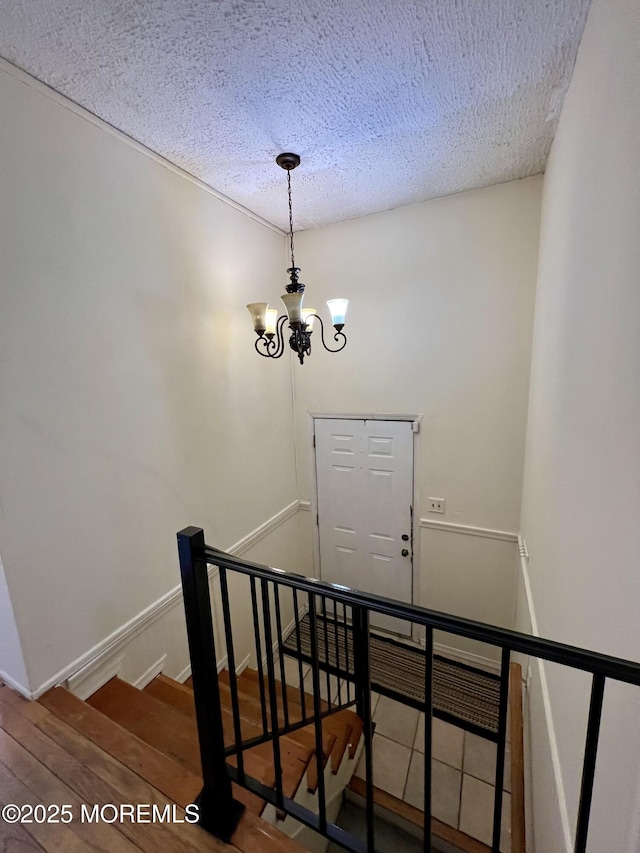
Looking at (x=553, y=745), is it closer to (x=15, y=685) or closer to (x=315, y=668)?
(x=315, y=668)

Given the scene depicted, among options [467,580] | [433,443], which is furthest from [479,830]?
[433,443]

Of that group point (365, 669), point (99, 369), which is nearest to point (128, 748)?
point (365, 669)

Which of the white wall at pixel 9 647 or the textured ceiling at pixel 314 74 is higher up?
the textured ceiling at pixel 314 74

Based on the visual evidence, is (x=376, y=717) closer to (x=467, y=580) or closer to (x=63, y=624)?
(x=467, y=580)

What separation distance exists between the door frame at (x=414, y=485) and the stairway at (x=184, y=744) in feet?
3.86

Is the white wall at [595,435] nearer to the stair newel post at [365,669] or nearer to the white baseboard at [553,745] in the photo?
the white baseboard at [553,745]

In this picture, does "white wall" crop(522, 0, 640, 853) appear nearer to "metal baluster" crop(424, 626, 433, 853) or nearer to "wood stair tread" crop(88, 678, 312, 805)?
"metal baluster" crop(424, 626, 433, 853)

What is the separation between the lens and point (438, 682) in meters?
2.93

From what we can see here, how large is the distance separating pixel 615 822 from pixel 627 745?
0.66 feet

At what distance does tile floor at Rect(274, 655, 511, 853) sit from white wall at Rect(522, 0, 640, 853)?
80 centimetres

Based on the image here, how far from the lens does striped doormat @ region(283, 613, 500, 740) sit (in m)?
2.65

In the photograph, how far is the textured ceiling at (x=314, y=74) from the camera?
119cm

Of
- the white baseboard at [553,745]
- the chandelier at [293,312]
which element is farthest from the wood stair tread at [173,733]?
the chandelier at [293,312]

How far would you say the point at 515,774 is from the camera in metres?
1.95
